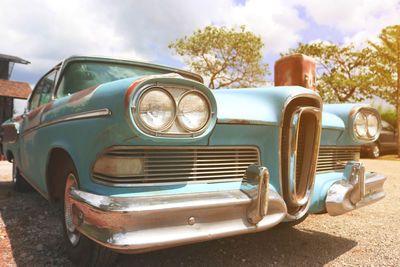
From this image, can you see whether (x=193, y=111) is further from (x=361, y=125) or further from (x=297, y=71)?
(x=297, y=71)

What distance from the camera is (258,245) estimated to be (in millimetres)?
2451

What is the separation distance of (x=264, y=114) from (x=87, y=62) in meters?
1.54

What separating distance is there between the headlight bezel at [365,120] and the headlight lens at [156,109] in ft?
5.53

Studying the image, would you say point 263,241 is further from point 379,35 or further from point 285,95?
point 379,35

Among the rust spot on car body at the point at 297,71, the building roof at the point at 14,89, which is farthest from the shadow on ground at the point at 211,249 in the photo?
the building roof at the point at 14,89

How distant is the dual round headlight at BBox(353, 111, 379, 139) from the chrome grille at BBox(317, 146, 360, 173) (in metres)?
0.17

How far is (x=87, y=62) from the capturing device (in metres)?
2.61

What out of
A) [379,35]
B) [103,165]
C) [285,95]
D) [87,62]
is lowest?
[103,165]

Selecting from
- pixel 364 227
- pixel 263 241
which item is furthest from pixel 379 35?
pixel 263 241

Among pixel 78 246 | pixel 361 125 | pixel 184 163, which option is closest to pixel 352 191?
pixel 361 125

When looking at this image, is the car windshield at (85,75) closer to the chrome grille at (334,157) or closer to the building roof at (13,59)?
the chrome grille at (334,157)

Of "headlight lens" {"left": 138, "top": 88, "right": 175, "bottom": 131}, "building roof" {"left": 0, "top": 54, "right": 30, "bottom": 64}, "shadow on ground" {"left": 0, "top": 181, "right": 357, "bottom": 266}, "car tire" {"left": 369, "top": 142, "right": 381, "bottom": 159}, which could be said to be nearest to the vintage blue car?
"headlight lens" {"left": 138, "top": 88, "right": 175, "bottom": 131}

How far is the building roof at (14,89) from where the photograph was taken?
13.3 metres

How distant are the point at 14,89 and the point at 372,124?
14.4 metres
